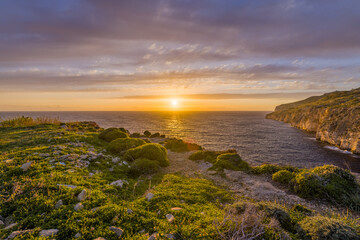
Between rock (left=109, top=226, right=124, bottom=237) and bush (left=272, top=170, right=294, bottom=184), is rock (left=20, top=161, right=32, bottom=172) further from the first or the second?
bush (left=272, top=170, right=294, bottom=184)

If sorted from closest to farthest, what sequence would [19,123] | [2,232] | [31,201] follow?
[2,232], [31,201], [19,123]

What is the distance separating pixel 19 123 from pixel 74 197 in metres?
25.8

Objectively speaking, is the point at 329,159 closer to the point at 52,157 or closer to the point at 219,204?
the point at 219,204

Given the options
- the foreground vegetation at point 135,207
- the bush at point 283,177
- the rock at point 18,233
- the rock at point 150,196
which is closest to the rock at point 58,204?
the foreground vegetation at point 135,207

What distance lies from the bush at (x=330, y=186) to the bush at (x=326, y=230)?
5.77 meters

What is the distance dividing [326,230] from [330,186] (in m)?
7.20

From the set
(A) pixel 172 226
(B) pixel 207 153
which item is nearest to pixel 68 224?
(A) pixel 172 226

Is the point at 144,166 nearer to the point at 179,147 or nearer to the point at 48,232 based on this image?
the point at 48,232

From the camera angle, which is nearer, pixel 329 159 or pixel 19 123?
pixel 19 123

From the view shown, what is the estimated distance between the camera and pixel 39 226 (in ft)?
13.1

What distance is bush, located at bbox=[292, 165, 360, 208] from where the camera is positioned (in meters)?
8.70

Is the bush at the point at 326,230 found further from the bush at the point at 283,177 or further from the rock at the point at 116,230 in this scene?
the bush at the point at 283,177

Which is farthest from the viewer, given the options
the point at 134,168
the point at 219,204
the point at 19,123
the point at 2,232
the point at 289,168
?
the point at 19,123

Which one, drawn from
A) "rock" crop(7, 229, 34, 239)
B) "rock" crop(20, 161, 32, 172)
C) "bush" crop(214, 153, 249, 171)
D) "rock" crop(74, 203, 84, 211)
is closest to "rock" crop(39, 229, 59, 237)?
"rock" crop(7, 229, 34, 239)
